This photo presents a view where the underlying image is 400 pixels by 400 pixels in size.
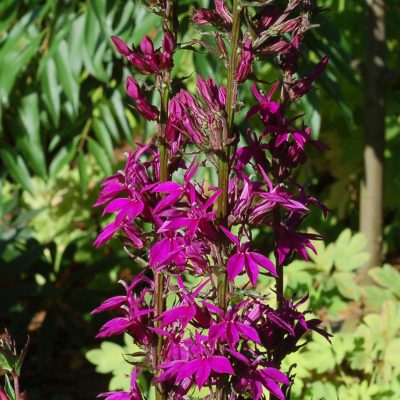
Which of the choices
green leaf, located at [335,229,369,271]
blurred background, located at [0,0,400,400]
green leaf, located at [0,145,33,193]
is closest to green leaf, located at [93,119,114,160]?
blurred background, located at [0,0,400,400]

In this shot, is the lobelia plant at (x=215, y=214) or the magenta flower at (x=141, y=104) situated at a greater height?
the magenta flower at (x=141, y=104)

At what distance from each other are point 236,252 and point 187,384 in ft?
0.75

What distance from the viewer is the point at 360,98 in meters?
3.99

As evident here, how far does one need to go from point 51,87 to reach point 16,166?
1.56 ft

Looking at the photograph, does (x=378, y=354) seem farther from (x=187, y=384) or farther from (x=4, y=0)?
(x=4, y=0)

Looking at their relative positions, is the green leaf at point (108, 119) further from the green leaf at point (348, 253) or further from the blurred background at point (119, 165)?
the green leaf at point (348, 253)

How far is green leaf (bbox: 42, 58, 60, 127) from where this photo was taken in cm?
293

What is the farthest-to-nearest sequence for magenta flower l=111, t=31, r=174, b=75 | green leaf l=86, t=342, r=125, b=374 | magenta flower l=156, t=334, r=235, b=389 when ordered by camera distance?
green leaf l=86, t=342, r=125, b=374, magenta flower l=111, t=31, r=174, b=75, magenta flower l=156, t=334, r=235, b=389

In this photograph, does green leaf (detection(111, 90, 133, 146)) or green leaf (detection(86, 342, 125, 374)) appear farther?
green leaf (detection(111, 90, 133, 146))

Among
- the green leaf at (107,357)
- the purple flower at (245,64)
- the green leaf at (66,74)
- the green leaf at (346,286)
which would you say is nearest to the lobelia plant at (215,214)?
the purple flower at (245,64)

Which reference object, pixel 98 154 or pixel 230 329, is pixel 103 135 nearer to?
pixel 98 154

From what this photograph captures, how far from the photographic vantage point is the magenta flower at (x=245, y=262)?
1.10 m

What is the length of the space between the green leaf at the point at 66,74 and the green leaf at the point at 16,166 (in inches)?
18.3

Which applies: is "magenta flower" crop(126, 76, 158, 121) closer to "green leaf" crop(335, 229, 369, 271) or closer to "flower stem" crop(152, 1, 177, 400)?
"flower stem" crop(152, 1, 177, 400)
